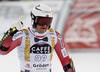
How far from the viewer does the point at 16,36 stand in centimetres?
288

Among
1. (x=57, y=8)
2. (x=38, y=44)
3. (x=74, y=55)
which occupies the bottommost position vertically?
(x=74, y=55)

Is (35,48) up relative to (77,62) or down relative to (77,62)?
up

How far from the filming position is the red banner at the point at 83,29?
26.5 feet

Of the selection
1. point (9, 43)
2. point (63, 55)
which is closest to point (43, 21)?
point (9, 43)

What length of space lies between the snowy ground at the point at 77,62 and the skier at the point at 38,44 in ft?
8.05

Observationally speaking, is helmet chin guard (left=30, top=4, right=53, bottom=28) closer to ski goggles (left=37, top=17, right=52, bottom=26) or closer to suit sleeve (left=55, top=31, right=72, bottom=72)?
ski goggles (left=37, top=17, right=52, bottom=26)

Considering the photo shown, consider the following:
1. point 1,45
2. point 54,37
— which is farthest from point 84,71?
point 1,45

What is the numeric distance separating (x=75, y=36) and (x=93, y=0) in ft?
6.60

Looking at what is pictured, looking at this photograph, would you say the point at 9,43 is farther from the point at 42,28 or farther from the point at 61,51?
the point at 61,51

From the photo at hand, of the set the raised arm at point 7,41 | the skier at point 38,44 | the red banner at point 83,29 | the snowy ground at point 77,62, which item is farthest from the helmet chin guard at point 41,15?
the red banner at point 83,29

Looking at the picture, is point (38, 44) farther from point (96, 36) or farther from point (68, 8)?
point (68, 8)

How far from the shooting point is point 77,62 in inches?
250

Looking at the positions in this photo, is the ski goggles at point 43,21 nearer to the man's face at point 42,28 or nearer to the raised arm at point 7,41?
the man's face at point 42,28

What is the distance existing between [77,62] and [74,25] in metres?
2.29
